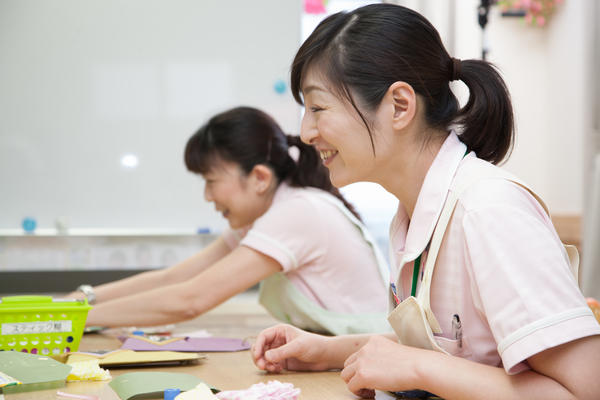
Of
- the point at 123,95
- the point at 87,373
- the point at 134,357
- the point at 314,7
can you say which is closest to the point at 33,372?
the point at 87,373

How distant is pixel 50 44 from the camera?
267 centimetres

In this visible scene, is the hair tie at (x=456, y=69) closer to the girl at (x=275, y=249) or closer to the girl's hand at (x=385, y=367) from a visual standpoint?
the girl's hand at (x=385, y=367)

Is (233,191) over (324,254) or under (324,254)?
over

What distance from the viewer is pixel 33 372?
0.96 m

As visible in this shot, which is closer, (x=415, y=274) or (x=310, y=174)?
(x=415, y=274)

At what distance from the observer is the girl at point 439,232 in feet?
2.24

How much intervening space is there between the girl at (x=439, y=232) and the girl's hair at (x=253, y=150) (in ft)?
2.19

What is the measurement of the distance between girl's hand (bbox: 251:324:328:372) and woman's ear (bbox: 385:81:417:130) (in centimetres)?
36

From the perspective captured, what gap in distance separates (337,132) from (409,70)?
12 cm

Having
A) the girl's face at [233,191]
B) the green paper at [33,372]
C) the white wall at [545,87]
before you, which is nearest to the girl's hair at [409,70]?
the green paper at [33,372]

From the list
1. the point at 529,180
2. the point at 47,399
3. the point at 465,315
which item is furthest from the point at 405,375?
the point at 529,180

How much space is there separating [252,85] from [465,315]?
2115mm

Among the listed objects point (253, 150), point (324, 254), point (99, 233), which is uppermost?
point (253, 150)

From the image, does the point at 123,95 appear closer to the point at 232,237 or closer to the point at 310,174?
the point at 232,237
